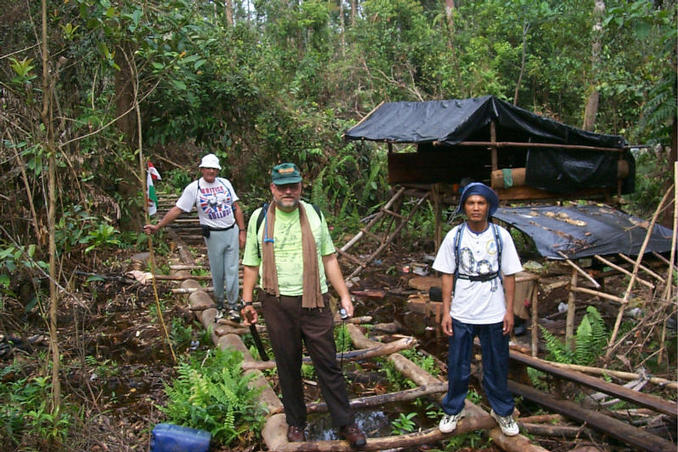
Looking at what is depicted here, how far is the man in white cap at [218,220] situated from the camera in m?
6.39

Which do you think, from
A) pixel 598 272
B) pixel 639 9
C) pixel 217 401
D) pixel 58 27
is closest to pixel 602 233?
pixel 598 272

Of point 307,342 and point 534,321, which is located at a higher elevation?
point 307,342

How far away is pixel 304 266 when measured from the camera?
3797 millimetres

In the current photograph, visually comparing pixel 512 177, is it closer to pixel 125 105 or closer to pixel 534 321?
pixel 534 321

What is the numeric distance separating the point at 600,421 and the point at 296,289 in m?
2.53

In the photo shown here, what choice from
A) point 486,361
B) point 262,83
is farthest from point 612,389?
point 262,83

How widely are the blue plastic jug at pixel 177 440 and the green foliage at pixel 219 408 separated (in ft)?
0.62

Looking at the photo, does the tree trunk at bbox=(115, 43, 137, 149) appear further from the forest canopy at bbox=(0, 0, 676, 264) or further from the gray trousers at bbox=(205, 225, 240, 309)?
the gray trousers at bbox=(205, 225, 240, 309)

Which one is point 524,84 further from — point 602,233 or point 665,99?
point 602,233

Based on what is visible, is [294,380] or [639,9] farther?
[639,9]

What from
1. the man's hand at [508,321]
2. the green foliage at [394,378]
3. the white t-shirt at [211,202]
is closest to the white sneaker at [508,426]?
the man's hand at [508,321]

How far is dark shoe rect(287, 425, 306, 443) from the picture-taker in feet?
13.1

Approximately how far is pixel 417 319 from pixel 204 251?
4969 mm

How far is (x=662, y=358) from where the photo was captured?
5441 mm
